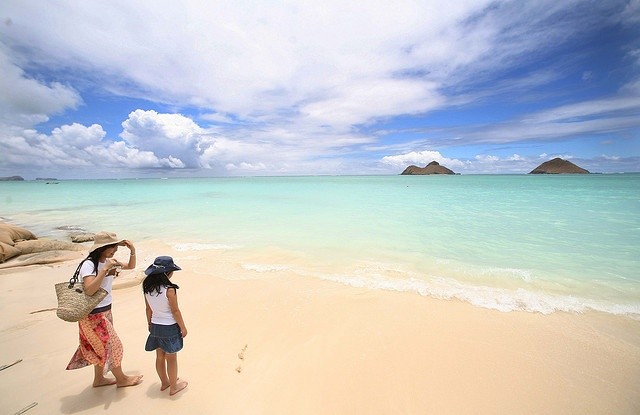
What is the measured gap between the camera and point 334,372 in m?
3.64

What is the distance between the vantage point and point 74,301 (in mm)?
2695

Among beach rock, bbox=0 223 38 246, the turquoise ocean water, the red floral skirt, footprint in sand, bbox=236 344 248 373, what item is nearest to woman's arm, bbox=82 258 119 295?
the red floral skirt

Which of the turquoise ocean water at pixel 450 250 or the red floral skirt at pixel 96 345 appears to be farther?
the turquoise ocean water at pixel 450 250

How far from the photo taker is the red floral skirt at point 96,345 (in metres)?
2.96

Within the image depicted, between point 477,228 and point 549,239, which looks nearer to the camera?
point 549,239

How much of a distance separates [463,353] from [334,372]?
1951 mm

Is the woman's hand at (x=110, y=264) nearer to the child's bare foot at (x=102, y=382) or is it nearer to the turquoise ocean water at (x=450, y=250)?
the child's bare foot at (x=102, y=382)

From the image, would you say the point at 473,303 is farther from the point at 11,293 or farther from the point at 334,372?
the point at 11,293

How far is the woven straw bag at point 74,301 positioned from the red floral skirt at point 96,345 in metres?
0.29

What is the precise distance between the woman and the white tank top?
53 cm

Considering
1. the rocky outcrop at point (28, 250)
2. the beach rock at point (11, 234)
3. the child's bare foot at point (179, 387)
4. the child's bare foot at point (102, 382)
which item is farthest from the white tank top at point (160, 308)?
the beach rock at point (11, 234)

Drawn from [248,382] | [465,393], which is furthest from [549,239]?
[248,382]

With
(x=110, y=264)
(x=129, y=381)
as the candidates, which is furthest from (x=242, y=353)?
(x=110, y=264)

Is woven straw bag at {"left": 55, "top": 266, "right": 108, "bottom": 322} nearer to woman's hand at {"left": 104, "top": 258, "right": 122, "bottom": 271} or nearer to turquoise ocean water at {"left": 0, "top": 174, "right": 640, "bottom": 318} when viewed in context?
woman's hand at {"left": 104, "top": 258, "right": 122, "bottom": 271}
